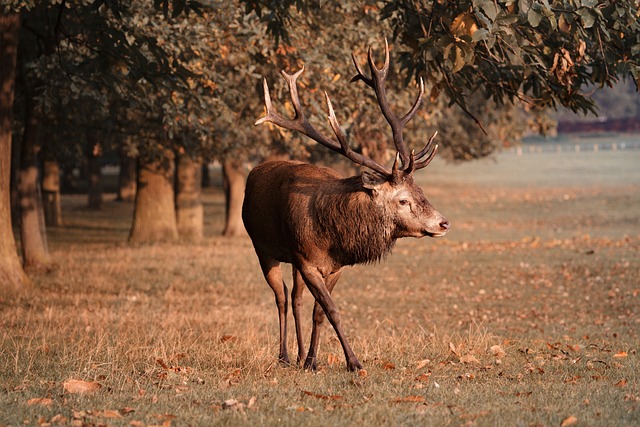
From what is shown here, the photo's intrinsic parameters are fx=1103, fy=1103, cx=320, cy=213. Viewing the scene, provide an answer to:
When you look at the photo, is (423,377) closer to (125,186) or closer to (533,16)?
(533,16)

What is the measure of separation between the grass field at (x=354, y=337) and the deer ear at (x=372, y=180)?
1.53 meters

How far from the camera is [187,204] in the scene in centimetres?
3134

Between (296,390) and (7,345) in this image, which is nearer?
(296,390)

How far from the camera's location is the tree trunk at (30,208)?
858 inches

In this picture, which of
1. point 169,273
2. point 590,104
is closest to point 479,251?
point 169,273

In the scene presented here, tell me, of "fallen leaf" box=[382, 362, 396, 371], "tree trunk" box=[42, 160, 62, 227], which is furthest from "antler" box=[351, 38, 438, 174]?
"tree trunk" box=[42, 160, 62, 227]

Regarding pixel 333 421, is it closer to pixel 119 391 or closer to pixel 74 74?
pixel 119 391

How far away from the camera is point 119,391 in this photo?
26.5 ft

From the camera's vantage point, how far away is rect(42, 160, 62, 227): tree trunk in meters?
37.8

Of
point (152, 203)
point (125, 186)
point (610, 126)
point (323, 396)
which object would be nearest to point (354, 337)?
point (323, 396)

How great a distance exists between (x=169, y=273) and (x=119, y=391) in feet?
46.5

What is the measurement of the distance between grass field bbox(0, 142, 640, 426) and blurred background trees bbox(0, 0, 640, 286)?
2.38 meters

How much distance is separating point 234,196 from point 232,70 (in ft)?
43.8

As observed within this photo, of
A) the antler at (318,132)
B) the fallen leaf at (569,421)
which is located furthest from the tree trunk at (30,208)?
the fallen leaf at (569,421)
